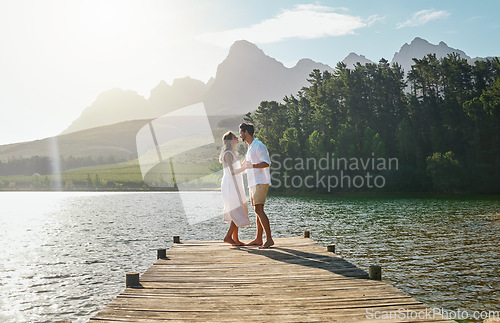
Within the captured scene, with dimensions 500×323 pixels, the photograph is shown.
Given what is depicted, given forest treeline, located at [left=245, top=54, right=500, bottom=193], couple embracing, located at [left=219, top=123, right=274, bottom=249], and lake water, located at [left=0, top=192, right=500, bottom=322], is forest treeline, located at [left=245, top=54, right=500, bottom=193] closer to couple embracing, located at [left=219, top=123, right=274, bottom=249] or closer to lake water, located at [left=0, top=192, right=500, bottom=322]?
lake water, located at [left=0, top=192, right=500, bottom=322]

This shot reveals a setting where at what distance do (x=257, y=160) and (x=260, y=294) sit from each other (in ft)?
14.6

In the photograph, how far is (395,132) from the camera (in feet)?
299

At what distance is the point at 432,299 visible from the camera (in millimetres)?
12391

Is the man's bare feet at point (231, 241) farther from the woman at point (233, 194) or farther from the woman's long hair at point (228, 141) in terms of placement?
the woman's long hair at point (228, 141)

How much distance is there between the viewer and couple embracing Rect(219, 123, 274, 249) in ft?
35.4

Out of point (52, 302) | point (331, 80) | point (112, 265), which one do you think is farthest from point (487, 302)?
point (331, 80)

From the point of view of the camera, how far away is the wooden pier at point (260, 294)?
5676 millimetres

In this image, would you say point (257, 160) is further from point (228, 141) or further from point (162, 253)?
point (162, 253)

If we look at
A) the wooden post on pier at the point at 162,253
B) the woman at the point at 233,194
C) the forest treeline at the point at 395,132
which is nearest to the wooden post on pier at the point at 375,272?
the woman at the point at 233,194

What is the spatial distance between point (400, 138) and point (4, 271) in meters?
79.8

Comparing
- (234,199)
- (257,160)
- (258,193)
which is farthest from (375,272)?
(234,199)

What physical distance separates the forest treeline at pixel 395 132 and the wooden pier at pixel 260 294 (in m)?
76.3

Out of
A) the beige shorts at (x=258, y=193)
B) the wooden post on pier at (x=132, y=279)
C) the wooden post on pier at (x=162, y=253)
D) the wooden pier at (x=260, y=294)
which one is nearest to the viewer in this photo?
the wooden pier at (x=260, y=294)

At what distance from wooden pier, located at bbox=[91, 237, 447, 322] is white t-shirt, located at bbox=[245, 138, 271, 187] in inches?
79.1
